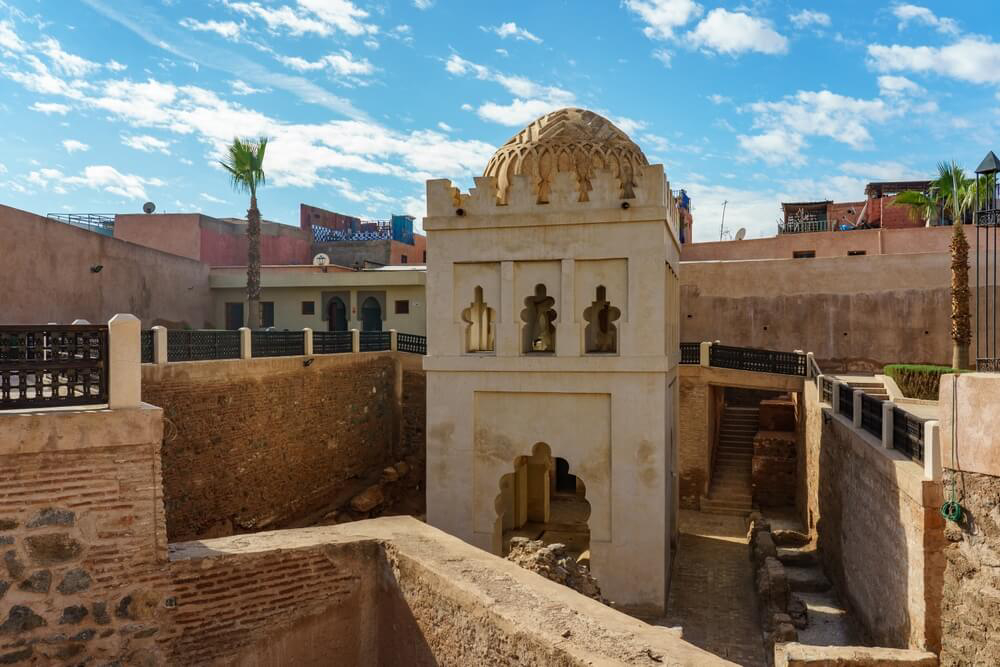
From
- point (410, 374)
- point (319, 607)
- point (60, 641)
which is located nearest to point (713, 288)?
point (410, 374)

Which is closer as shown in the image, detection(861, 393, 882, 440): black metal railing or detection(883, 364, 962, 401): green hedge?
detection(861, 393, 882, 440): black metal railing

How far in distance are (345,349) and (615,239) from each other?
29.6 feet

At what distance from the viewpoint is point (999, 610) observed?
21.6ft

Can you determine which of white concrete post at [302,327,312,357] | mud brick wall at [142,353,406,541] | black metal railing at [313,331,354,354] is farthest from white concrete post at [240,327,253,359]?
black metal railing at [313,331,354,354]

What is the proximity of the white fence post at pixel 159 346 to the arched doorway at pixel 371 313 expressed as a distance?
14.0 meters

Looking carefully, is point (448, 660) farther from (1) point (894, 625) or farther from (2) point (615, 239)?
(2) point (615, 239)

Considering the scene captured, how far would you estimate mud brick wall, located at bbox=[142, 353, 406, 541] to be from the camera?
1271cm

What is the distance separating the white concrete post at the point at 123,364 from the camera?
5.64 meters

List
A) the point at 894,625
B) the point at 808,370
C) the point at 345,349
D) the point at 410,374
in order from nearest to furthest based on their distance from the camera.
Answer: the point at 894,625, the point at 808,370, the point at 345,349, the point at 410,374

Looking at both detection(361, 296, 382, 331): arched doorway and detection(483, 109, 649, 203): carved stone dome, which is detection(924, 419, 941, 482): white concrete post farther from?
detection(361, 296, 382, 331): arched doorway

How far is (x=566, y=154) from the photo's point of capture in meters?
12.5

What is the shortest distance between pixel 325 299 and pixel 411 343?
7.89 m

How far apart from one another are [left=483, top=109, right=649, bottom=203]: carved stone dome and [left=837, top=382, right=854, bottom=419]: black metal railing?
5018 mm

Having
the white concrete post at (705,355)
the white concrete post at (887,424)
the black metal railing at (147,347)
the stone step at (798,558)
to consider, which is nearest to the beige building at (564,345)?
the stone step at (798,558)
